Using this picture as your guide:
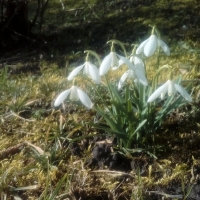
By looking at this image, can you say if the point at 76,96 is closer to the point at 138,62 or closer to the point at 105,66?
the point at 105,66

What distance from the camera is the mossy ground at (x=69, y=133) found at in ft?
5.46

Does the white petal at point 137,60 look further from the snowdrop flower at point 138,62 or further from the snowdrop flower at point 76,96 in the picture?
the snowdrop flower at point 76,96

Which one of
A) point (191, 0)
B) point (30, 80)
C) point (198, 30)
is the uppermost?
point (191, 0)

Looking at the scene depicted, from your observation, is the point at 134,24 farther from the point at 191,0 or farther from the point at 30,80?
the point at 30,80

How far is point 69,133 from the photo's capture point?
1973 millimetres

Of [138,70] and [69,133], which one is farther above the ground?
[138,70]

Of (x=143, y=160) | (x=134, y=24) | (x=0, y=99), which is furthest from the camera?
(x=134, y=24)

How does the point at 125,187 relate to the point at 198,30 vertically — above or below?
below

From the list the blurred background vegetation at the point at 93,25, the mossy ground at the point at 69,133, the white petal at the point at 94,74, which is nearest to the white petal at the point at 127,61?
the white petal at the point at 94,74

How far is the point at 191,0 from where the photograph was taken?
402 cm

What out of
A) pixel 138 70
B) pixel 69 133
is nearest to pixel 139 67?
pixel 138 70

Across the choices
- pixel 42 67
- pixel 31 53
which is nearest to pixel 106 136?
pixel 42 67

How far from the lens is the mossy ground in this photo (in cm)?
166

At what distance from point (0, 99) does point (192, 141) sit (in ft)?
3.66
